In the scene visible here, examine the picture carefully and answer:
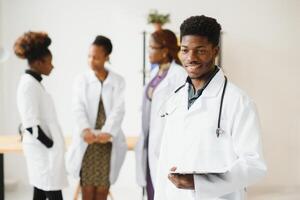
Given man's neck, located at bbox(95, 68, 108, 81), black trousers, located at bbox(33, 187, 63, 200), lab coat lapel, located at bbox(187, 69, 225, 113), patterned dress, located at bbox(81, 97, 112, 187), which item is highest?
man's neck, located at bbox(95, 68, 108, 81)

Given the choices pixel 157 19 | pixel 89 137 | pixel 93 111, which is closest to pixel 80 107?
pixel 93 111

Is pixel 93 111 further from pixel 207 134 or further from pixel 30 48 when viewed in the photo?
pixel 207 134

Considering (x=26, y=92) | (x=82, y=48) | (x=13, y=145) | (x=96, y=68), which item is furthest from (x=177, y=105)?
(x=82, y=48)

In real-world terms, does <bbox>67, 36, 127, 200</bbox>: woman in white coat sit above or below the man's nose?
below

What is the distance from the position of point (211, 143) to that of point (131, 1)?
3233 mm

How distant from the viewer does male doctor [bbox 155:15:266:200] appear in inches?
47.3

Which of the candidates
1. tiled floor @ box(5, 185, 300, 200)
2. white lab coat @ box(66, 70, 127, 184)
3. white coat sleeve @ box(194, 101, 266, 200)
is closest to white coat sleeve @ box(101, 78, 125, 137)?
white lab coat @ box(66, 70, 127, 184)

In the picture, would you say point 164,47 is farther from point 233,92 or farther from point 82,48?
point 82,48

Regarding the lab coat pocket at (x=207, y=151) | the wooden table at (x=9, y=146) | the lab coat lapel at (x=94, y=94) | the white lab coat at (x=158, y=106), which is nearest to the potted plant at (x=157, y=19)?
the wooden table at (x=9, y=146)

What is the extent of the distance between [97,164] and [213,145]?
172 cm

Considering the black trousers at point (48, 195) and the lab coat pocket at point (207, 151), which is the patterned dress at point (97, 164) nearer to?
the black trousers at point (48, 195)

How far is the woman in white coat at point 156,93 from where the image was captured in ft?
8.48

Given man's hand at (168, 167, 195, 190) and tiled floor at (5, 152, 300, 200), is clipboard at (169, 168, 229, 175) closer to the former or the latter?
man's hand at (168, 167, 195, 190)

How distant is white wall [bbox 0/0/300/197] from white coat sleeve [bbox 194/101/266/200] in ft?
10.3
